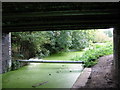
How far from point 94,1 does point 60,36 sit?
9308 mm

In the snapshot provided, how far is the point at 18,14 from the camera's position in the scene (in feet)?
9.45

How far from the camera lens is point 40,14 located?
280 cm

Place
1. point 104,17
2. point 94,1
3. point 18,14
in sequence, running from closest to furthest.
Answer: point 94,1 < point 18,14 < point 104,17

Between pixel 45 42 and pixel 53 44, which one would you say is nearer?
pixel 45 42

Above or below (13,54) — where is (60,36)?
above

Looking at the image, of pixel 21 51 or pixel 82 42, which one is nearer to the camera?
pixel 21 51

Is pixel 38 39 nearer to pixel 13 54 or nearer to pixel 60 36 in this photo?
pixel 13 54

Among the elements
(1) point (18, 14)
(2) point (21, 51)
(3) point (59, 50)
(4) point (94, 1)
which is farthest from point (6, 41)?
(3) point (59, 50)

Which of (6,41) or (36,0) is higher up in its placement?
(36,0)

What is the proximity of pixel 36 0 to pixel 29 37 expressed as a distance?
6264 millimetres

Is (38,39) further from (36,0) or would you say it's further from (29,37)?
(36,0)

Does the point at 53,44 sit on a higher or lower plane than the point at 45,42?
lower

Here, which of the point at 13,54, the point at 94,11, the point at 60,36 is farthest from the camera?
the point at 60,36

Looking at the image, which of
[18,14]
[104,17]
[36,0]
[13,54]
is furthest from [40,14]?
[13,54]
